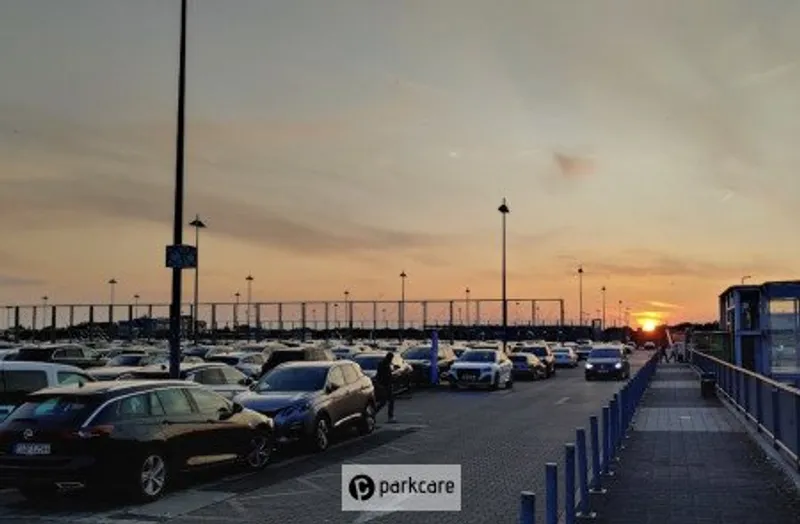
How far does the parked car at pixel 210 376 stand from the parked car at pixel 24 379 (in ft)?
11.7

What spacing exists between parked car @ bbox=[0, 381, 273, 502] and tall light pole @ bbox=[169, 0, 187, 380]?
459cm

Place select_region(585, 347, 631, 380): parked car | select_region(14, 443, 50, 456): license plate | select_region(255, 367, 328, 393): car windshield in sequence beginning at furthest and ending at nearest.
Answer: select_region(585, 347, 631, 380): parked car → select_region(255, 367, 328, 393): car windshield → select_region(14, 443, 50, 456): license plate

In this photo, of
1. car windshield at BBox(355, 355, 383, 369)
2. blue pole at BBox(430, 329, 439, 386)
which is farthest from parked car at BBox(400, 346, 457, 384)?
car windshield at BBox(355, 355, 383, 369)

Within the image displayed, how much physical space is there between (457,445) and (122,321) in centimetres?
13563

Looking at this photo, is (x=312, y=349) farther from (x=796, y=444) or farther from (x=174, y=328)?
(x=796, y=444)

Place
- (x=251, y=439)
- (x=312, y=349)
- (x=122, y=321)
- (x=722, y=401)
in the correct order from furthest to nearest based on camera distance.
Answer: (x=122, y=321)
(x=312, y=349)
(x=722, y=401)
(x=251, y=439)

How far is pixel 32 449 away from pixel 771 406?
11.2 m

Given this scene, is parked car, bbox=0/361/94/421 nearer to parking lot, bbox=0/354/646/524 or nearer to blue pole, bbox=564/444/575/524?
parking lot, bbox=0/354/646/524

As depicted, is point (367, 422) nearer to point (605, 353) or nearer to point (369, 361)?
point (369, 361)

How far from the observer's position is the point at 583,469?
9.90 m

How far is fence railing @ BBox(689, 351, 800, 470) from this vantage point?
12.2 m

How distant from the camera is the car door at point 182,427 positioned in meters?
12.3

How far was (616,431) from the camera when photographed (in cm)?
1487

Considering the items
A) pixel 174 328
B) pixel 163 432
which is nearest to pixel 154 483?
pixel 163 432
